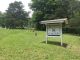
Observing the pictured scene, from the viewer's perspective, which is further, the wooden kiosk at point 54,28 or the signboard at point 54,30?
the signboard at point 54,30

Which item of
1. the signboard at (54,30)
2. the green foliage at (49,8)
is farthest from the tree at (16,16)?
the signboard at (54,30)

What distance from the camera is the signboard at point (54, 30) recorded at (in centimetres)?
1783

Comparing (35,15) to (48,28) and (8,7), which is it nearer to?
(8,7)

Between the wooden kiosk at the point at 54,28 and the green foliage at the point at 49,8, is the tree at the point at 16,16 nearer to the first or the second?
the green foliage at the point at 49,8

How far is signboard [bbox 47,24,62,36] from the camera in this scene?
1783cm

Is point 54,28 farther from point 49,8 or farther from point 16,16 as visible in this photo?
point 16,16

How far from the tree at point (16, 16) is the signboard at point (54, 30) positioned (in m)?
61.1

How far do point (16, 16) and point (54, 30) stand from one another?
67339 millimetres

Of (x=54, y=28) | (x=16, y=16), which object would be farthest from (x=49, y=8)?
(x=54, y=28)

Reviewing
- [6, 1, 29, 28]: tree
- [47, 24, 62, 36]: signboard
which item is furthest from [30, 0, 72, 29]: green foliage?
[47, 24, 62, 36]: signboard

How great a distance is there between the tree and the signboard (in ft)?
201

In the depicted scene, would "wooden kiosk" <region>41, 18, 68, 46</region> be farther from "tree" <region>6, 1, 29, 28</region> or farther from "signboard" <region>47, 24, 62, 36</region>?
"tree" <region>6, 1, 29, 28</region>

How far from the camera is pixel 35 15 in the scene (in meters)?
58.8

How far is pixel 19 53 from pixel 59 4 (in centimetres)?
4814
